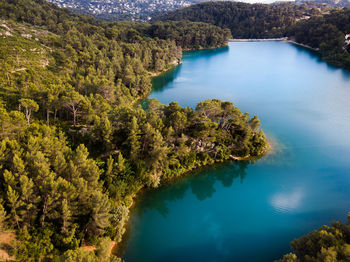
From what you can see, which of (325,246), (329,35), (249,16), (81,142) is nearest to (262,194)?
(325,246)

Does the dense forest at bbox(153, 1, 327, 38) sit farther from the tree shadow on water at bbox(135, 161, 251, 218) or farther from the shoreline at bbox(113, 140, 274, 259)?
the tree shadow on water at bbox(135, 161, 251, 218)

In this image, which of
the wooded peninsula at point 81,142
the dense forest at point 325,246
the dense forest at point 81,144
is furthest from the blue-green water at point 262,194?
the dense forest at point 325,246

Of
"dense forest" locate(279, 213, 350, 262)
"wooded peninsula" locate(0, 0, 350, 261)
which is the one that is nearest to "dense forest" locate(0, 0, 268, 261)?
"wooded peninsula" locate(0, 0, 350, 261)

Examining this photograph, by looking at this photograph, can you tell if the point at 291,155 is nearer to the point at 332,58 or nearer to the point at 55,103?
the point at 55,103

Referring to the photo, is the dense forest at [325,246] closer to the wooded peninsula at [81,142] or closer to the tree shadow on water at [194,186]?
the wooded peninsula at [81,142]

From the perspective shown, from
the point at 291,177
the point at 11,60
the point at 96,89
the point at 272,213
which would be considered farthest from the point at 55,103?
the point at 291,177

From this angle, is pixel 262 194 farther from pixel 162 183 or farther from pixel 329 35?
pixel 329 35
